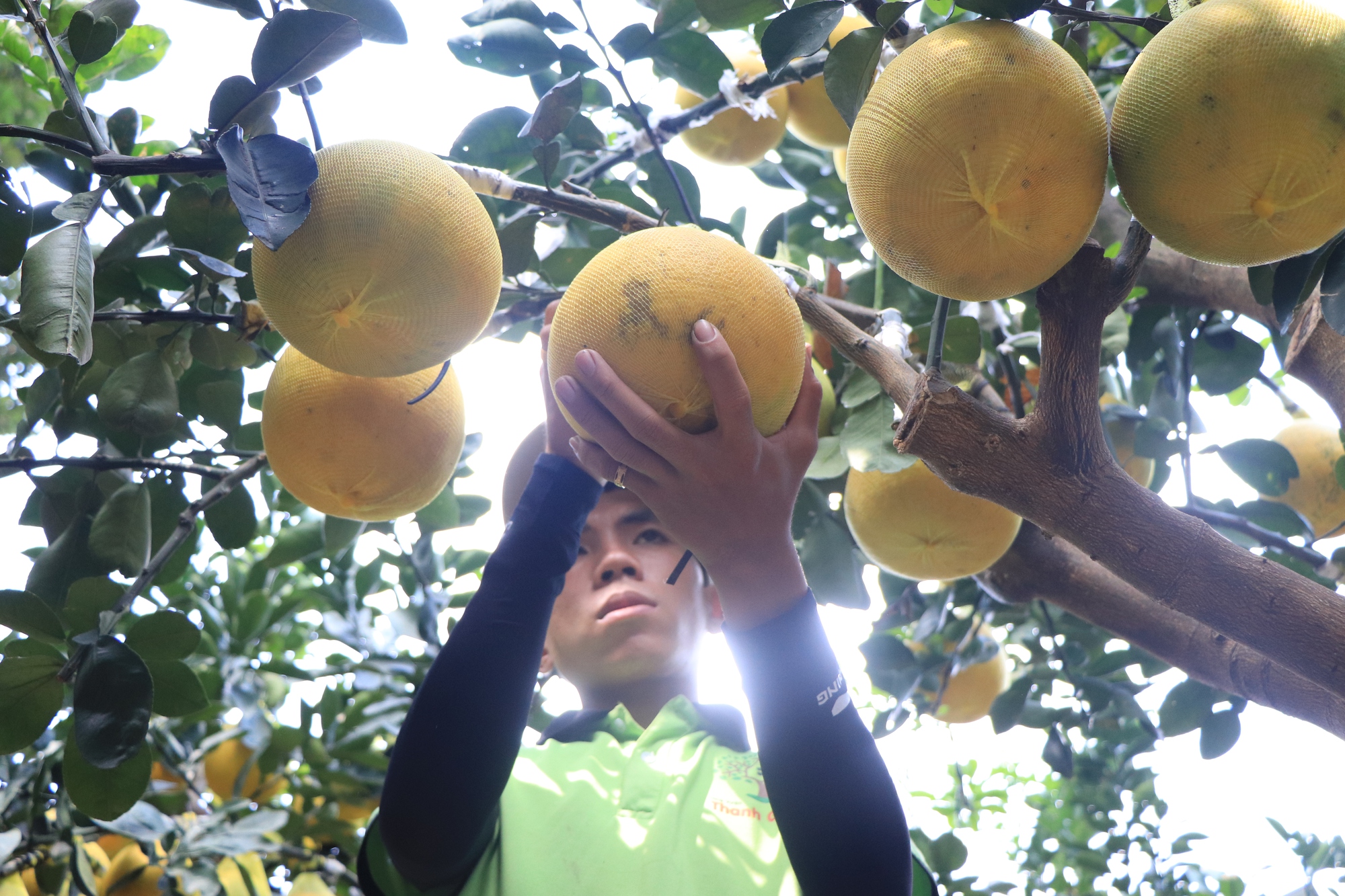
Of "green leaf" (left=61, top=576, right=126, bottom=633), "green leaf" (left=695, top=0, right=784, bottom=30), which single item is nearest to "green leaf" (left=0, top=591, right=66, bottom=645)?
"green leaf" (left=61, top=576, right=126, bottom=633)

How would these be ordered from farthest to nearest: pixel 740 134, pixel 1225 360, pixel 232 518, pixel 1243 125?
1. pixel 740 134
2. pixel 1225 360
3. pixel 232 518
4. pixel 1243 125

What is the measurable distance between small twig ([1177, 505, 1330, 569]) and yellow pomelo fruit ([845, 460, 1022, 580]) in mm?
455

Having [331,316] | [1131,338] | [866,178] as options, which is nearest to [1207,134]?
[866,178]

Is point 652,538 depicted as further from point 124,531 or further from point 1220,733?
point 1220,733

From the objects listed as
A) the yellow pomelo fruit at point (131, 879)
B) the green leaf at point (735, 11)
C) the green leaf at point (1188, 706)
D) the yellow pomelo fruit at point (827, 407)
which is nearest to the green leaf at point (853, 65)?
the green leaf at point (735, 11)

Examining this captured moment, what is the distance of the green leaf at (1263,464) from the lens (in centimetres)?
242

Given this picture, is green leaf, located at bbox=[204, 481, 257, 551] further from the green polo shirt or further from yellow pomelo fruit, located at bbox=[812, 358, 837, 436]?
yellow pomelo fruit, located at bbox=[812, 358, 837, 436]

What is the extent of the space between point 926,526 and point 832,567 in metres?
0.40

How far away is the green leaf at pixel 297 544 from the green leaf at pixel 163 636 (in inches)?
35.0

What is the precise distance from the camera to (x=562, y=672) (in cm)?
231

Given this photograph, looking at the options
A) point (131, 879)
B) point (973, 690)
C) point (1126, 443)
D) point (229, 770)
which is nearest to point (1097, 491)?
point (1126, 443)

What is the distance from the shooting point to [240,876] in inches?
99.3

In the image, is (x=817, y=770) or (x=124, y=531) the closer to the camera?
(x=817, y=770)

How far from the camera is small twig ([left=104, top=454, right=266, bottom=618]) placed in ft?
5.26
